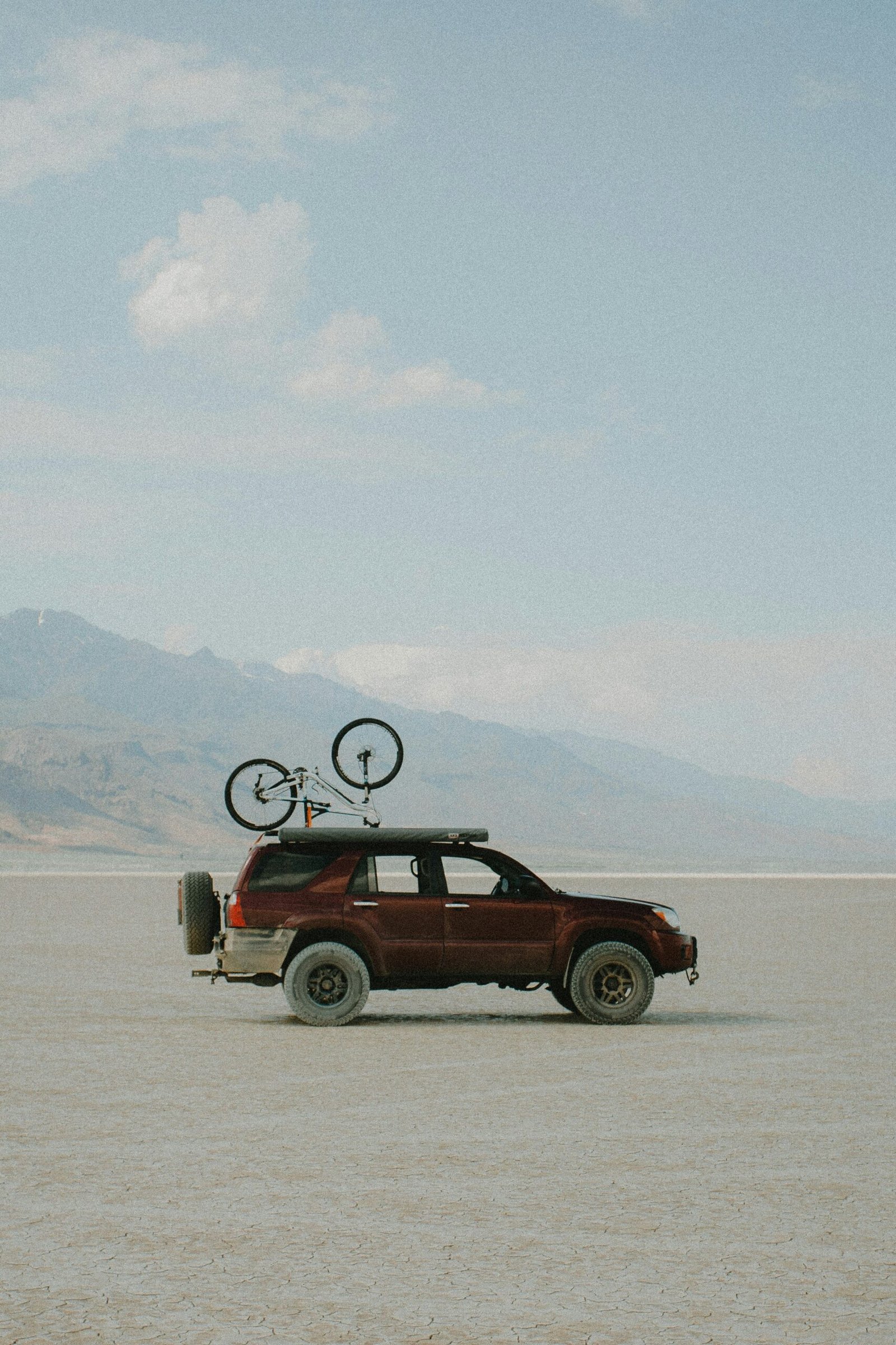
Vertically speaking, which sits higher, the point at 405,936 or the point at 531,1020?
Result: the point at 405,936

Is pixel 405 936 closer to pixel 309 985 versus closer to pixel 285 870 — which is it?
pixel 309 985

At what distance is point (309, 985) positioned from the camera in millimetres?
14125

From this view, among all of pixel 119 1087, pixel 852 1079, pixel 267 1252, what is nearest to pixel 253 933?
pixel 119 1087

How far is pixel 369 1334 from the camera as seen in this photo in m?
5.35

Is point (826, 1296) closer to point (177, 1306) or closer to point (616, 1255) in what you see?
point (616, 1255)

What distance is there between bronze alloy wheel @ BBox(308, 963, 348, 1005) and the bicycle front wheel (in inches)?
175

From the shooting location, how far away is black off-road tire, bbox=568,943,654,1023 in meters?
14.2

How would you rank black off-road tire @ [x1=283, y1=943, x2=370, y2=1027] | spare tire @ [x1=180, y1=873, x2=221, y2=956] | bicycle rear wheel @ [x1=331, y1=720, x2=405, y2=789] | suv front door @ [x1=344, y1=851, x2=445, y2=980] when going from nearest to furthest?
black off-road tire @ [x1=283, y1=943, x2=370, y2=1027] → suv front door @ [x1=344, y1=851, x2=445, y2=980] → spare tire @ [x1=180, y1=873, x2=221, y2=956] → bicycle rear wheel @ [x1=331, y1=720, x2=405, y2=789]

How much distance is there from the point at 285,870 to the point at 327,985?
44.5 inches

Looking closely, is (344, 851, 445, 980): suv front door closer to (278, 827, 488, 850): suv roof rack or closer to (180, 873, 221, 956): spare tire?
(278, 827, 488, 850): suv roof rack

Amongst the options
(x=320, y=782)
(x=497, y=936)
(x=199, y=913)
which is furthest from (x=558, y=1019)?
(x=320, y=782)

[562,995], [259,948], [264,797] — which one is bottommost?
[562,995]

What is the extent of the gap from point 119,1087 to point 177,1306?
4803 mm

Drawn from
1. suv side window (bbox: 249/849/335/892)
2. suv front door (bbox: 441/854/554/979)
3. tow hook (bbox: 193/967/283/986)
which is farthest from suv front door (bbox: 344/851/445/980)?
tow hook (bbox: 193/967/283/986)
